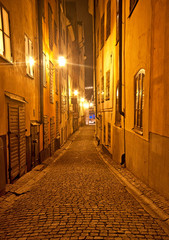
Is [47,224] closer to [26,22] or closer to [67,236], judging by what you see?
[67,236]

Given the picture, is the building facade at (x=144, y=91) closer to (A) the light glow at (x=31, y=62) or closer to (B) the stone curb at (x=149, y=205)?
(B) the stone curb at (x=149, y=205)

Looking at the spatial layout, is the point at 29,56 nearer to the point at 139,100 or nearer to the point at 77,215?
the point at 139,100

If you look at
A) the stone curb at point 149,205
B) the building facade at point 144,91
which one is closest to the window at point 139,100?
the building facade at point 144,91

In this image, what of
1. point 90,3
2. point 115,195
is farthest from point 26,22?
point 90,3

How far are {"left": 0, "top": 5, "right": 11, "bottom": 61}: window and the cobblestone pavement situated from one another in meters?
4.46

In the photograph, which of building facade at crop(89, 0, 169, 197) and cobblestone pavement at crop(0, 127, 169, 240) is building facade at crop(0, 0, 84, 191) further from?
building facade at crop(89, 0, 169, 197)

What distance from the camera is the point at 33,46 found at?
32.4 ft

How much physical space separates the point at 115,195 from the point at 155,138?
6.34ft

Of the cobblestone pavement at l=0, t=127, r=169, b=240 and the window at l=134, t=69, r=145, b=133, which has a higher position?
the window at l=134, t=69, r=145, b=133

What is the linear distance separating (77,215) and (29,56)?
7570 mm

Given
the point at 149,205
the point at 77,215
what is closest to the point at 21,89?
the point at 77,215

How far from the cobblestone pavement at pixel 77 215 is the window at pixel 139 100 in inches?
94.4

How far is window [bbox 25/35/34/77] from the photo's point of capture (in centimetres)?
873

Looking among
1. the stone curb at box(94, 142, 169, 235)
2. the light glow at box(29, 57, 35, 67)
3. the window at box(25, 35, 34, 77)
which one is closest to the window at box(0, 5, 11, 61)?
the window at box(25, 35, 34, 77)
